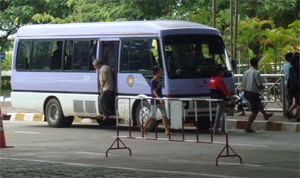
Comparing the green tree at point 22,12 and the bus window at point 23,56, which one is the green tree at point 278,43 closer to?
the bus window at point 23,56

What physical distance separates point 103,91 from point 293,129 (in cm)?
490

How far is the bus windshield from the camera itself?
14.0 metres

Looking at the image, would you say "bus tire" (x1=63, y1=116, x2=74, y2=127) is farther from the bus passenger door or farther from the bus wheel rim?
the bus passenger door

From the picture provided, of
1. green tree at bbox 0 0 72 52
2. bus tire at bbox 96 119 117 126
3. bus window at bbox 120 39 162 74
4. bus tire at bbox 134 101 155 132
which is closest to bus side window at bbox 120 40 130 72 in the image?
bus window at bbox 120 39 162 74

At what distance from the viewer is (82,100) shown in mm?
15820

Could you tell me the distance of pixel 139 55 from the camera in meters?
14.7

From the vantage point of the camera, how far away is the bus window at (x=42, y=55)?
16906 millimetres

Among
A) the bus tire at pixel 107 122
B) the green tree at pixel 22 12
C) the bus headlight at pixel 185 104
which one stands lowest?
the bus tire at pixel 107 122

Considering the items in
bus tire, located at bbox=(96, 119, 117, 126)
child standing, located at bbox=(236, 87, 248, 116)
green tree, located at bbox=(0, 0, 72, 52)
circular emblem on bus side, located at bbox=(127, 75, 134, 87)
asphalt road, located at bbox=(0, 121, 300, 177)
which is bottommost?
bus tire, located at bbox=(96, 119, 117, 126)

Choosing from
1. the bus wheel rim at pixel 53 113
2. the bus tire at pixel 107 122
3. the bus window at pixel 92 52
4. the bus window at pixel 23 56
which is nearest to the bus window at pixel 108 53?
the bus window at pixel 92 52

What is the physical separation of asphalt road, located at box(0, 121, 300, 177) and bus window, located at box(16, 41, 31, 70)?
14.4 ft

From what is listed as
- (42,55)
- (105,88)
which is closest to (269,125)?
(105,88)

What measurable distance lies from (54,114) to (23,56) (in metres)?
2.11

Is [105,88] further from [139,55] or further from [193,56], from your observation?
[193,56]
